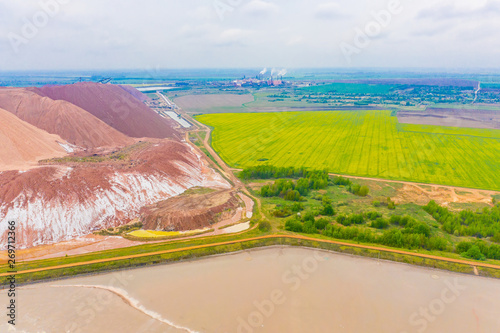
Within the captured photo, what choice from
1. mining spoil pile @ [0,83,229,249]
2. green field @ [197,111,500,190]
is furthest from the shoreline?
green field @ [197,111,500,190]

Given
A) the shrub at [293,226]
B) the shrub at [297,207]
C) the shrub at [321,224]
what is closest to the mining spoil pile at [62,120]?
the shrub at [297,207]

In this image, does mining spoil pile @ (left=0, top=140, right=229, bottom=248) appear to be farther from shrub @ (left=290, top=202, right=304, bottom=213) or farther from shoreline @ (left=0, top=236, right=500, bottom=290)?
shrub @ (left=290, top=202, right=304, bottom=213)

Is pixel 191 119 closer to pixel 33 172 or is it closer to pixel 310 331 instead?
pixel 33 172

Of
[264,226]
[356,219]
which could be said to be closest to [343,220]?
[356,219]

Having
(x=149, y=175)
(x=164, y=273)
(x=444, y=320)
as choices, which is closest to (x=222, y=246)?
(x=164, y=273)

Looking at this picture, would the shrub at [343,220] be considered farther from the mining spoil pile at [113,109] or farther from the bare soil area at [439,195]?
the mining spoil pile at [113,109]

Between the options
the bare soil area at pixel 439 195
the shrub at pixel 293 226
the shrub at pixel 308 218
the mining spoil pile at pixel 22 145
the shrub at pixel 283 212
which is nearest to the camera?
the shrub at pixel 293 226
